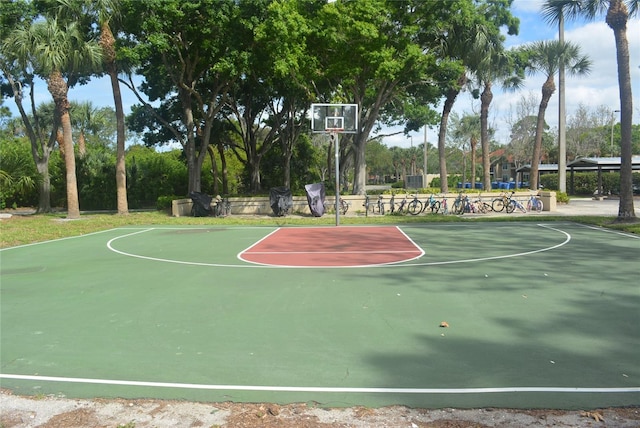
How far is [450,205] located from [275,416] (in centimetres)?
2215

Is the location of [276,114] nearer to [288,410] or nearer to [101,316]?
[101,316]

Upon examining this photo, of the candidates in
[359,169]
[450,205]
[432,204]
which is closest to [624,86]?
[432,204]

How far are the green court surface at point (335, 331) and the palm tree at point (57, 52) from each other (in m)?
12.9

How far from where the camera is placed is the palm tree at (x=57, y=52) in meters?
20.6

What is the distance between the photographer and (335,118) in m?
20.0

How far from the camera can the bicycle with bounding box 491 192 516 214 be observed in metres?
24.0

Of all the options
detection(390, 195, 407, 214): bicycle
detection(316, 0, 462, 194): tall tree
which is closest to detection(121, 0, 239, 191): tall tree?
detection(316, 0, 462, 194): tall tree

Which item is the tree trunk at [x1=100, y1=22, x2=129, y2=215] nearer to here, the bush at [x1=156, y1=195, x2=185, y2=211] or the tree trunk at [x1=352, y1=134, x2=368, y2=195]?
the bush at [x1=156, y1=195, x2=185, y2=211]

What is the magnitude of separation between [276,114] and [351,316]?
90.5ft

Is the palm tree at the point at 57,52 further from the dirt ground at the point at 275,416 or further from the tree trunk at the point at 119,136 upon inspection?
the dirt ground at the point at 275,416

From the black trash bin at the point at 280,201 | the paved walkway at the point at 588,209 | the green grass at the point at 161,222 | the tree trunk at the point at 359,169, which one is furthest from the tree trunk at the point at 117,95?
the paved walkway at the point at 588,209

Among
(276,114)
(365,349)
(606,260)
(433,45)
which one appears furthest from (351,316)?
(276,114)

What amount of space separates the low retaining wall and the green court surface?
1321 centimetres

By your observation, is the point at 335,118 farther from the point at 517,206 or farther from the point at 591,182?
the point at 591,182
